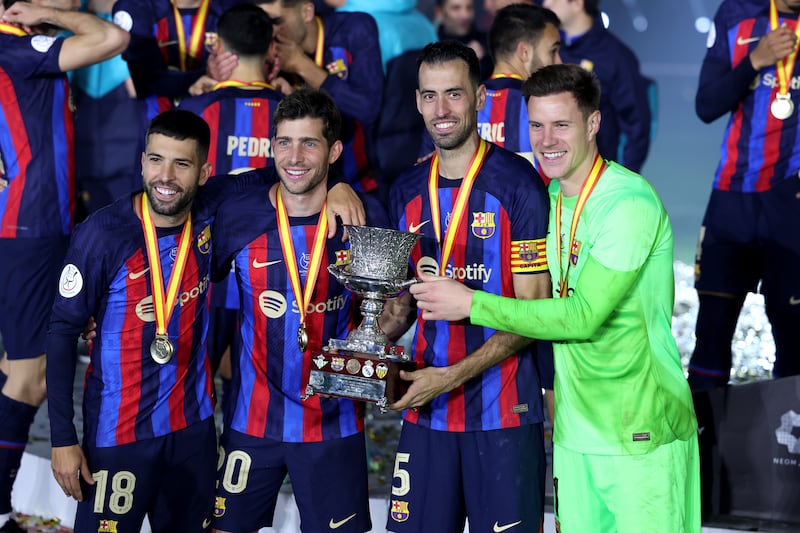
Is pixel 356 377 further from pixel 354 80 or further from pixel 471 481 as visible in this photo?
pixel 354 80

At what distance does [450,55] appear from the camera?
3.90 metres

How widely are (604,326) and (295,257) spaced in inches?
45.4

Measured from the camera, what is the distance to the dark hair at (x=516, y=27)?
17.4 ft

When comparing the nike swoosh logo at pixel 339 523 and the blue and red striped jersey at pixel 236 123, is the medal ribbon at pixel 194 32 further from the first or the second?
the nike swoosh logo at pixel 339 523

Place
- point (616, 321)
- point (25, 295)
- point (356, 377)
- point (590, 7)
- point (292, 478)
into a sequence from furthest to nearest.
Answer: point (590, 7) → point (25, 295) → point (292, 478) → point (356, 377) → point (616, 321)

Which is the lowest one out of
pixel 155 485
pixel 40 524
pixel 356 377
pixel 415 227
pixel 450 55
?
pixel 40 524

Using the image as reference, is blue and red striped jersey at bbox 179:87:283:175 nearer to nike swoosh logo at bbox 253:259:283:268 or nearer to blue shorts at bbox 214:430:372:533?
nike swoosh logo at bbox 253:259:283:268

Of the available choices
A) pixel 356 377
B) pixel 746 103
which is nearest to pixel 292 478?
pixel 356 377

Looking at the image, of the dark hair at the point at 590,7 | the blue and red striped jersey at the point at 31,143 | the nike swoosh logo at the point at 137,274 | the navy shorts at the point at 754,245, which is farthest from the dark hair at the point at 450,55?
the dark hair at the point at 590,7

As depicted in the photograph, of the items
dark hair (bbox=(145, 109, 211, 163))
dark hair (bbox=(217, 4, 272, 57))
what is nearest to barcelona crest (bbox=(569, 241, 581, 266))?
dark hair (bbox=(145, 109, 211, 163))

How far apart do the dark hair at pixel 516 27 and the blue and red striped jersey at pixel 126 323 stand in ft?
6.48

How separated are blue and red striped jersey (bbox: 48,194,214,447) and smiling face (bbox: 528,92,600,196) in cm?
130

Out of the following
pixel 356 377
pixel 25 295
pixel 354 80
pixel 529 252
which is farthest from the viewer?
pixel 354 80

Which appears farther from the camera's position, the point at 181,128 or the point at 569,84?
the point at 181,128
